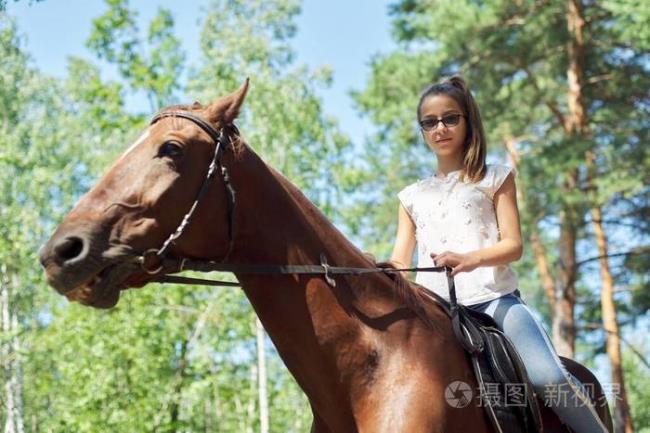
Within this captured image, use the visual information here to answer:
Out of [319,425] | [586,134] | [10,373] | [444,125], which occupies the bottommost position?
[319,425]

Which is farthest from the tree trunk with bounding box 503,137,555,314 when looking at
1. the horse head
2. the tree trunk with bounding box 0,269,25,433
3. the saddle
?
the horse head

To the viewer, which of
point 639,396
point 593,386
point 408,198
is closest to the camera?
point 408,198

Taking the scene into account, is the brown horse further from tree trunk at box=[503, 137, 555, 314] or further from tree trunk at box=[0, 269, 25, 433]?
tree trunk at box=[503, 137, 555, 314]

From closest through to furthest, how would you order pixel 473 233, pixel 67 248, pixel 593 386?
1. pixel 67 248
2. pixel 473 233
3. pixel 593 386

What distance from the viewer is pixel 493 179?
4.39 m

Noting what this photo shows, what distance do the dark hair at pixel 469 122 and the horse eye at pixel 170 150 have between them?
5.49 ft

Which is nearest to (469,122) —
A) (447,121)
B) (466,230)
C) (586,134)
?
(447,121)

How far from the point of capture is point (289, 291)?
3.70 metres

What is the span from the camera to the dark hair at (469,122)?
4.49m

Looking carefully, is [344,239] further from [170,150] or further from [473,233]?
[170,150]

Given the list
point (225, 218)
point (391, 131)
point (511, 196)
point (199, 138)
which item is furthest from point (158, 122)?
point (391, 131)

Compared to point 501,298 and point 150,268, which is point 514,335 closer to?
point 501,298

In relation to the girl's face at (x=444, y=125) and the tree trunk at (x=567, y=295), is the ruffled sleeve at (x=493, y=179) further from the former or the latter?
the tree trunk at (x=567, y=295)

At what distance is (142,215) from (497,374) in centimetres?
184
